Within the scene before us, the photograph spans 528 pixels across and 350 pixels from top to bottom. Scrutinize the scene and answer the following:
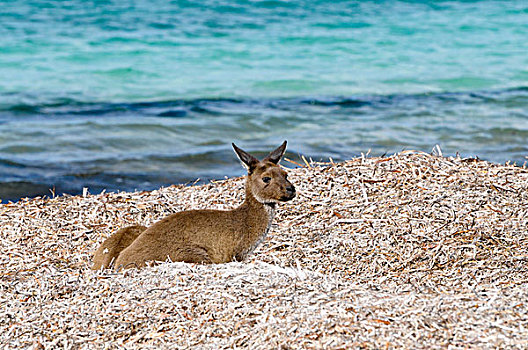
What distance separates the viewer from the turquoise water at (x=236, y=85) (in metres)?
11.3

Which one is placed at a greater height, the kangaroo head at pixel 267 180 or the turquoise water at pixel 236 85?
the kangaroo head at pixel 267 180

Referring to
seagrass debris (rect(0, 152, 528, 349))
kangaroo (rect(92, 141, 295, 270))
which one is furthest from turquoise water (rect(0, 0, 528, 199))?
kangaroo (rect(92, 141, 295, 270))

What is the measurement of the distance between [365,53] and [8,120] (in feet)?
41.7

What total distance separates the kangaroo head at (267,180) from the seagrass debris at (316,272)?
19.6 inches

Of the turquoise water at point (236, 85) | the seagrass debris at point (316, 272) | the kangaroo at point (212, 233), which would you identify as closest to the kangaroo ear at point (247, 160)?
the kangaroo at point (212, 233)

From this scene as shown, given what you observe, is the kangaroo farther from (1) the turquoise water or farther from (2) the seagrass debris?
(1) the turquoise water

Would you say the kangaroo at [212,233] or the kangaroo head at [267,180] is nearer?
the kangaroo at [212,233]

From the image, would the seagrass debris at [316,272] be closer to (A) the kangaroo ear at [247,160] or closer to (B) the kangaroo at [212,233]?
(B) the kangaroo at [212,233]

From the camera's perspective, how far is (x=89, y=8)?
1105 inches

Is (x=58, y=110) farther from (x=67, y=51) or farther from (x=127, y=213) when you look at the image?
(x=127, y=213)

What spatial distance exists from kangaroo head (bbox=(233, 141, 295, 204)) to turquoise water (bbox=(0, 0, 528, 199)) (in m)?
4.48

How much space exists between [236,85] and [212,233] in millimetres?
13922

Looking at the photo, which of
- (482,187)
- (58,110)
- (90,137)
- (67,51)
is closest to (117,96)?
(58,110)

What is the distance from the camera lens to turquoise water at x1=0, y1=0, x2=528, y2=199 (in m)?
11.3
